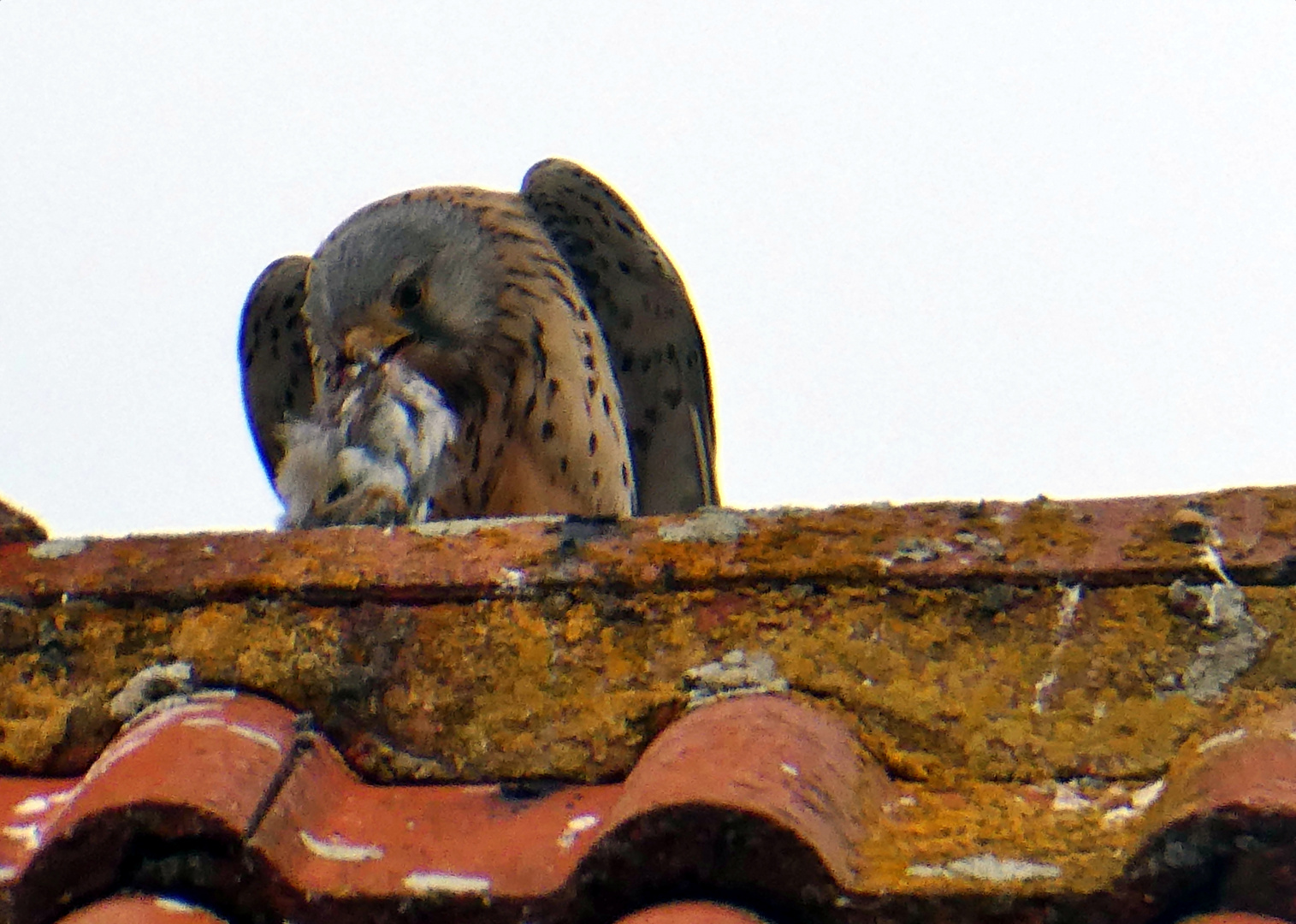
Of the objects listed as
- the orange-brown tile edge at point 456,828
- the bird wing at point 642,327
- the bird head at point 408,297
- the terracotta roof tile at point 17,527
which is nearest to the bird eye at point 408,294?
the bird head at point 408,297

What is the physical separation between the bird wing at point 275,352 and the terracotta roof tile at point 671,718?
89.5 inches

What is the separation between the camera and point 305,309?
11.2 feet

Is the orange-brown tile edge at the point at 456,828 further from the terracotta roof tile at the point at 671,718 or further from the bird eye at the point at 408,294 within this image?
the bird eye at the point at 408,294

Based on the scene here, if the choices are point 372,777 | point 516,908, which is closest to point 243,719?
point 372,777

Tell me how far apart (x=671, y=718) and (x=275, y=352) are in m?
2.74

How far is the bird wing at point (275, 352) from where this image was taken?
12.5 ft

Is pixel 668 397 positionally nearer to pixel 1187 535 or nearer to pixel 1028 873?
pixel 1187 535

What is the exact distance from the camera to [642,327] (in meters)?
3.80

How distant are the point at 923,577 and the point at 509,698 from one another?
38 centimetres

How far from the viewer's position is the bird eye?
10.9 ft

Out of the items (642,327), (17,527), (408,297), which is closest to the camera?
(17,527)

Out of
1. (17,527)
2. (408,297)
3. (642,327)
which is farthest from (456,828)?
(642,327)

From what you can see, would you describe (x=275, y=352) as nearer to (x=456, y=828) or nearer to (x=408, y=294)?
(x=408, y=294)

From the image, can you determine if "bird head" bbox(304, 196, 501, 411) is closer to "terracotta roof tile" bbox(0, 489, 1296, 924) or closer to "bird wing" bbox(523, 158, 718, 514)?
"bird wing" bbox(523, 158, 718, 514)
